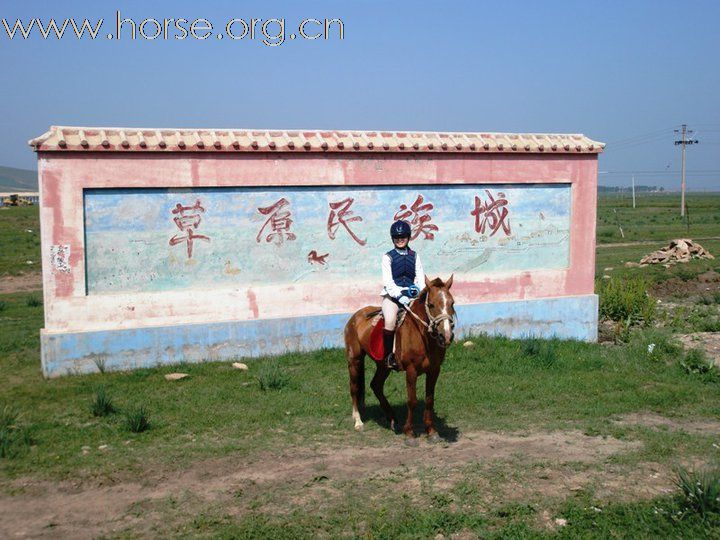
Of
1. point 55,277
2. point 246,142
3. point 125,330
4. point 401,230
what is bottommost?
point 125,330

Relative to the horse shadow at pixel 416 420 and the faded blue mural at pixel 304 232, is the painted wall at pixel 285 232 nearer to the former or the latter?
the faded blue mural at pixel 304 232

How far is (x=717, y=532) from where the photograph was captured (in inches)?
246

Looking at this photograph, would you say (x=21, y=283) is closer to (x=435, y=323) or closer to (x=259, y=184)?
(x=259, y=184)

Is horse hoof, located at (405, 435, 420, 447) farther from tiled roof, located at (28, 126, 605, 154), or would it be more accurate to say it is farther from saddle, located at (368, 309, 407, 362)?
tiled roof, located at (28, 126, 605, 154)

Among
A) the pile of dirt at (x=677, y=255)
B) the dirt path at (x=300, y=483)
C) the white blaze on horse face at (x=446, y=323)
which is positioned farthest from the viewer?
the pile of dirt at (x=677, y=255)

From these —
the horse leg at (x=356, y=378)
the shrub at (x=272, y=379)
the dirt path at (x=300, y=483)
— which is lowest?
the dirt path at (x=300, y=483)

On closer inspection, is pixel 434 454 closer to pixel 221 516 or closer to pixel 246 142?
pixel 221 516

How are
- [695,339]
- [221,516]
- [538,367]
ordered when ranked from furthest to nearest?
1. [695,339]
2. [538,367]
3. [221,516]

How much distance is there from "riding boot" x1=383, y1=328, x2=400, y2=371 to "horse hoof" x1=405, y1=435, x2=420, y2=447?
0.79 metres

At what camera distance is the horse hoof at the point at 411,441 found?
8.70 meters

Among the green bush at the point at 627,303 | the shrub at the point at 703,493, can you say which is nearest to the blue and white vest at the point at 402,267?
the shrub at the point at 703,493

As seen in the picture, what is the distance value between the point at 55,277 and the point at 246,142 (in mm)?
3695

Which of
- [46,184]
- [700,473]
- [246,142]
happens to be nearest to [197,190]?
[246,142]

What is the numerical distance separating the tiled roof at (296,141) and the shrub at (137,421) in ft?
15.1
